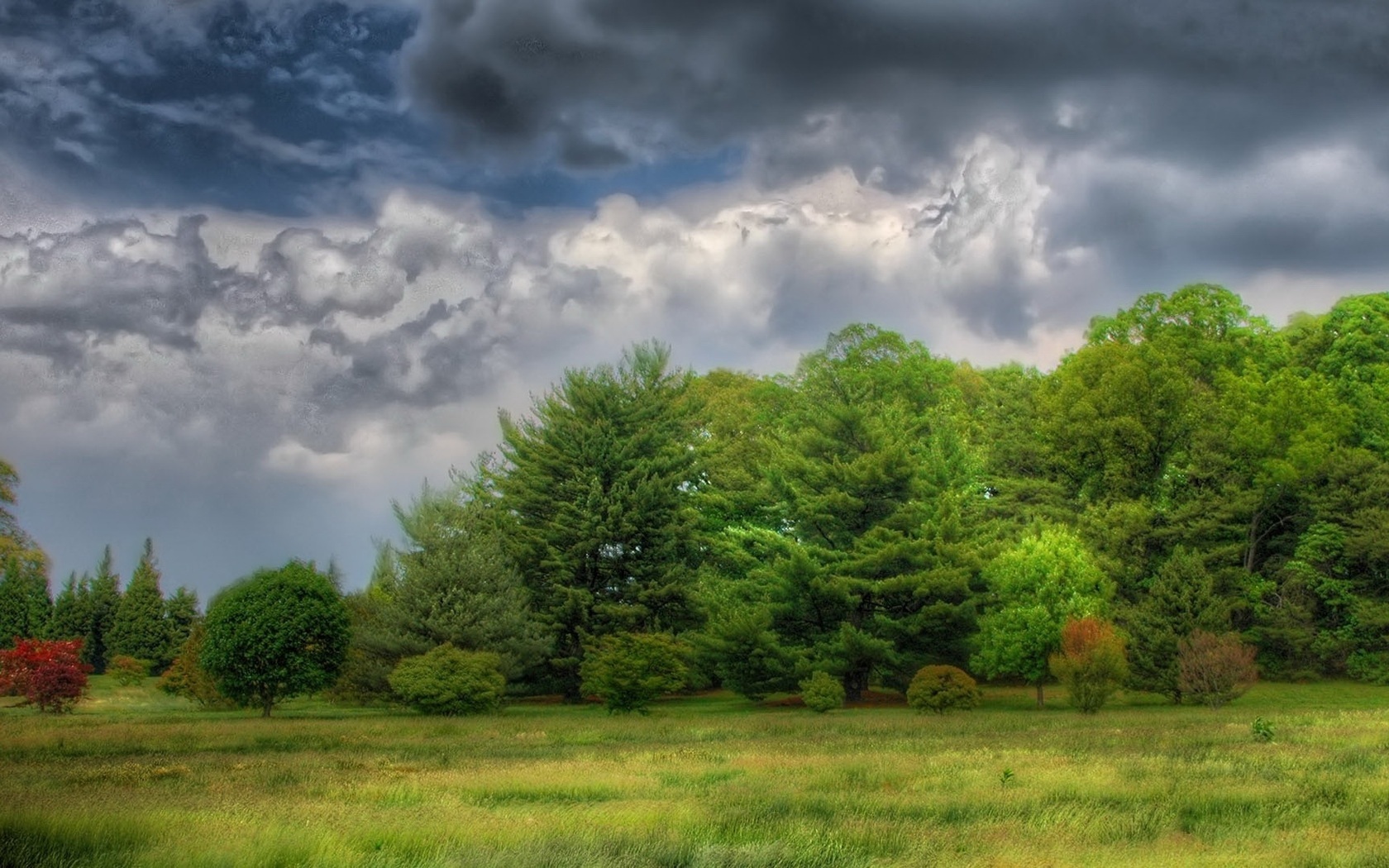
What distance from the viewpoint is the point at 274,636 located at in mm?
37000

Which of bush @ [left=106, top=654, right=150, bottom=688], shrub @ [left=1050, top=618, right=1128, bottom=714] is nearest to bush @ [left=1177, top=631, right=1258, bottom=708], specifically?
shrub @ [left=1050, top=618, right=1128, bottom=714]

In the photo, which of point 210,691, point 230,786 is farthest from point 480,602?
point 230,786

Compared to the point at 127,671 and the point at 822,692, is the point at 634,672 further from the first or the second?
the point at 127,671

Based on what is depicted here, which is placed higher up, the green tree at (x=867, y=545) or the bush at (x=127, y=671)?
the green tree at (x=867, y=545)

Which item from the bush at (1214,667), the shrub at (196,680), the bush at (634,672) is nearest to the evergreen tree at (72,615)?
the shrub at (196,680)

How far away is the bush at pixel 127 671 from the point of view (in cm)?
5688

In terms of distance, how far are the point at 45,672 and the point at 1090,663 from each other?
117 feet

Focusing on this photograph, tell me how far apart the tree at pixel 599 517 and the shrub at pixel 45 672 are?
16.6 metres

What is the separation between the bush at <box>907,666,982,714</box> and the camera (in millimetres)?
37406

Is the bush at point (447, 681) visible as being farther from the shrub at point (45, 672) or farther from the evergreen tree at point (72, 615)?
the evergreen tree at point (72, 615)

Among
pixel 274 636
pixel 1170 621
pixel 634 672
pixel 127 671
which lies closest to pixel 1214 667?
pixel 1170 621

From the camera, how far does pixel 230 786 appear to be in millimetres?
17719

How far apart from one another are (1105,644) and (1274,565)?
2049 cm

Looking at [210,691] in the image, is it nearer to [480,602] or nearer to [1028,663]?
[480,602]
